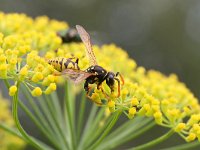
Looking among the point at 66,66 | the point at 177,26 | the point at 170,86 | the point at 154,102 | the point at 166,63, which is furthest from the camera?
the point at 177,26

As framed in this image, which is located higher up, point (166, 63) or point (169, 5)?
point (169, 5)

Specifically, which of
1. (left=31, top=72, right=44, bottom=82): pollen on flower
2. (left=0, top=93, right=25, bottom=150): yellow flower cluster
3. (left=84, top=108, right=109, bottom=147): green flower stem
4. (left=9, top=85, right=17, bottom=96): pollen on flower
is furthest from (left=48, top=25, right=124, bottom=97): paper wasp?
(left=0, top=93, right=25, bottom=150): yellow flower cluster

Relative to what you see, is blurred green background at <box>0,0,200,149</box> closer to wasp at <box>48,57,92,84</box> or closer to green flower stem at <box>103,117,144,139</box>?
green flower stem at <box>103,117,144,139</box>

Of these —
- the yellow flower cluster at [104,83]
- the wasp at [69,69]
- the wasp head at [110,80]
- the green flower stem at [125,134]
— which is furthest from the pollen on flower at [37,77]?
the green flower stem at [125,134]

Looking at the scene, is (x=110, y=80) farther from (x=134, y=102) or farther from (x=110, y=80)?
(x=134, y=102)

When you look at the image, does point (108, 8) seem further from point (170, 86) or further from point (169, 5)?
point (170, 86)

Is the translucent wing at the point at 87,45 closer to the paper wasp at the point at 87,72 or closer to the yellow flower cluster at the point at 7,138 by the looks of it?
the paper wasp at the point at 87,72

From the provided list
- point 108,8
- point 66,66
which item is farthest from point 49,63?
point 108,8
